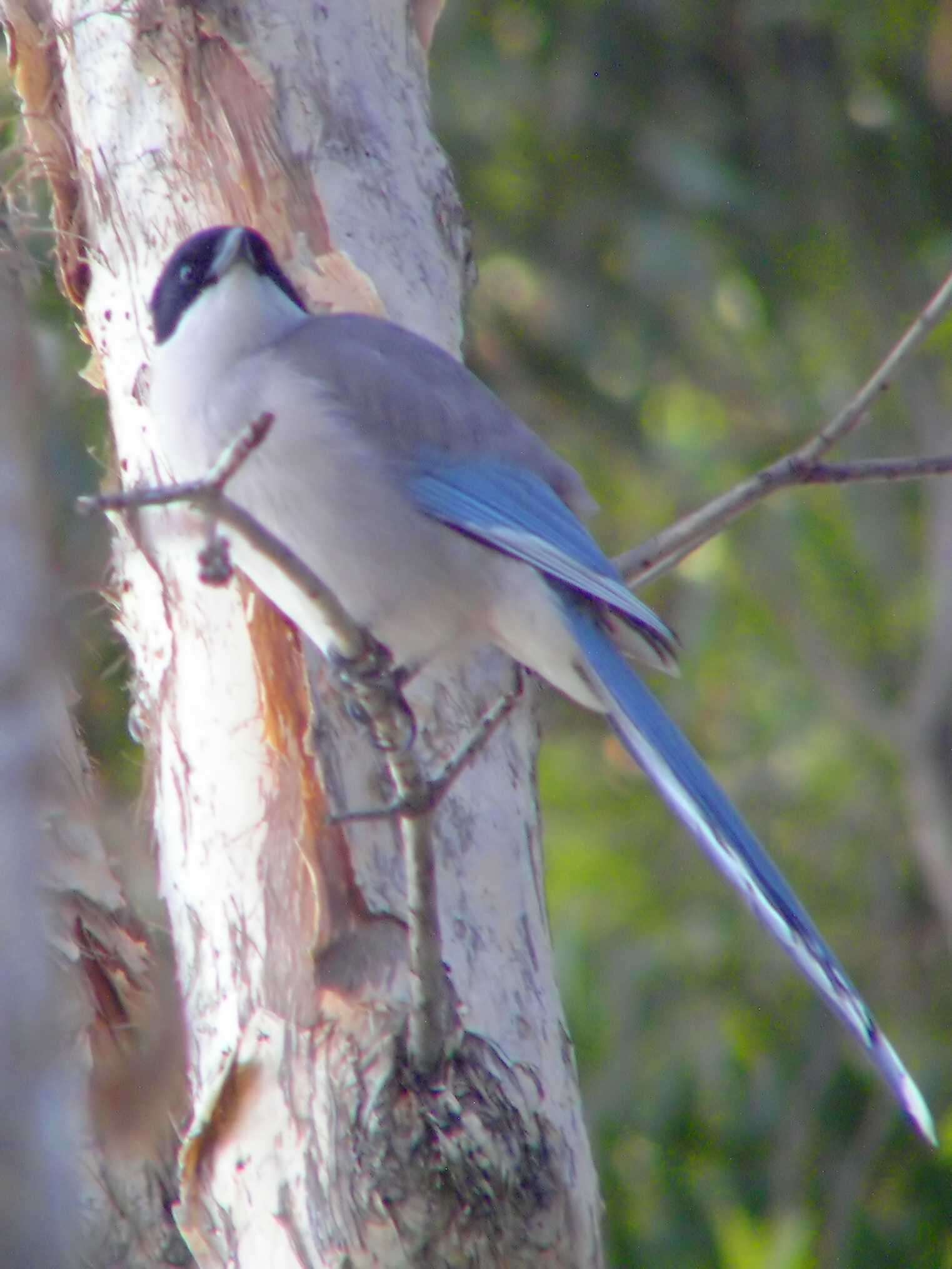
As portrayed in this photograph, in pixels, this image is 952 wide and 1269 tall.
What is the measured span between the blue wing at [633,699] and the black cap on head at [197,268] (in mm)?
387

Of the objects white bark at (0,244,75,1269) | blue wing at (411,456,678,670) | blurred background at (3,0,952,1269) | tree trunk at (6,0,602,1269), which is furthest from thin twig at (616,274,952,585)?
blurred background at (3,0,952,1269)

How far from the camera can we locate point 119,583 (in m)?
2.72

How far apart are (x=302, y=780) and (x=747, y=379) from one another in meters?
3.93

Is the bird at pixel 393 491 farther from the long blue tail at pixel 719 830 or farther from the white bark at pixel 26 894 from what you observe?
the white bark at pixel 26 894

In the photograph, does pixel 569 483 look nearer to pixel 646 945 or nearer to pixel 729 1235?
pixel 646 945

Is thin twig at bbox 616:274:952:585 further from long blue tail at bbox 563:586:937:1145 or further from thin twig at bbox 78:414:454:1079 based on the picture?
thin twig at bbox 78:414:454:1079

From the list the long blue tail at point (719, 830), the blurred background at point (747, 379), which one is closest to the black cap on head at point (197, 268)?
the long blue tail at point (719, 830)

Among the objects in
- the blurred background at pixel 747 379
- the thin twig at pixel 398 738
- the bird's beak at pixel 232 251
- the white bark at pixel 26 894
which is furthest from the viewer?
the blurred background at pixel 747 379

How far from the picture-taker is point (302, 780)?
2307mm

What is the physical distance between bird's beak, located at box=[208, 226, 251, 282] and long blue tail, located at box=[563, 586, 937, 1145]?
0.65m

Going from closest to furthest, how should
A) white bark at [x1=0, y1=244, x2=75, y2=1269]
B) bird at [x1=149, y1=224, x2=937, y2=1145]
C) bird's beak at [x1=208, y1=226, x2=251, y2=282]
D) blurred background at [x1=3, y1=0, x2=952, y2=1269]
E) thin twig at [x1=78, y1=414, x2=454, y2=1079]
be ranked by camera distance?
white bark at [x1=0, y1=244, x2=75, y2=1269]
thin twig at [x1=78, y1=414, x2=454, y2=1079]
bird at [x1=149, y1=224, x2=937, y2=1145]
bird's beak at [x1=208, y1=226, x2=251, y2=282]
blurred background at [x1=3, y1=0, x2=952, y2=1269]

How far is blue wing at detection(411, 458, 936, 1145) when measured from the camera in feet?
6.44

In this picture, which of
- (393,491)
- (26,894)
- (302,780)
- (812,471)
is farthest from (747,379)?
(26,894)

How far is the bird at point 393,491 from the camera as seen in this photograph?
232 cm
